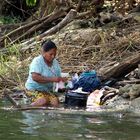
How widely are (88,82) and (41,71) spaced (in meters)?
1.38

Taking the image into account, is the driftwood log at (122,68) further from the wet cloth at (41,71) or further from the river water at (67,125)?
the river water at (67,125)

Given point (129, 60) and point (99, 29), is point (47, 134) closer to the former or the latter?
point (129, 60)

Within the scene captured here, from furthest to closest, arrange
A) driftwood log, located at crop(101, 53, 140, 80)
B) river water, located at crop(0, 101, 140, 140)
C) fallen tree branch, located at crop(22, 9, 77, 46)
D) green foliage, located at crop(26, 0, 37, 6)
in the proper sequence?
green foliage, located at crop(26, 0, 37, 6) → fallen tree branch, located at crop(22, 9, 77, 46) → driftwood log, located at crop(101, 53, 140, 80) → river water, located at crop(0, 101, 140, 140)

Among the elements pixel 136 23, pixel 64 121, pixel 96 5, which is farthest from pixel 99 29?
pixel 64 121

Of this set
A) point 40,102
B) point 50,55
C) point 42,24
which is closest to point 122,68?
point 50,55

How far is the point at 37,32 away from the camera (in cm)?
1659

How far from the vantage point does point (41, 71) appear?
9203mm

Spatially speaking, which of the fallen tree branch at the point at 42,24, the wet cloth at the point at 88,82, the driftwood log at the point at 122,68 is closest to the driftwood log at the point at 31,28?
the fallen tree branch at the point at 42,24

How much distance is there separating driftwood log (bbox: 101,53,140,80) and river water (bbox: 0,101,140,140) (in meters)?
2.59

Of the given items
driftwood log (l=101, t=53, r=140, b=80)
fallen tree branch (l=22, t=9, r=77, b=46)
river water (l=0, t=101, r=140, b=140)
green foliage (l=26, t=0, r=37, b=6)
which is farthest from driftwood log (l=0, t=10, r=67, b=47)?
river water (l=0, t=101, r=140, b=140)

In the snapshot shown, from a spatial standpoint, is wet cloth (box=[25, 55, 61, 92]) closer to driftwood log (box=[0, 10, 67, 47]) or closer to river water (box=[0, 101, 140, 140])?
river water (box=[0, 101, 140, 140])

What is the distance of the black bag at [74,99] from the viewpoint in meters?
9.48

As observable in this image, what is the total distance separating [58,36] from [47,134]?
27.2ft

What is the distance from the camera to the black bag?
373 inches
